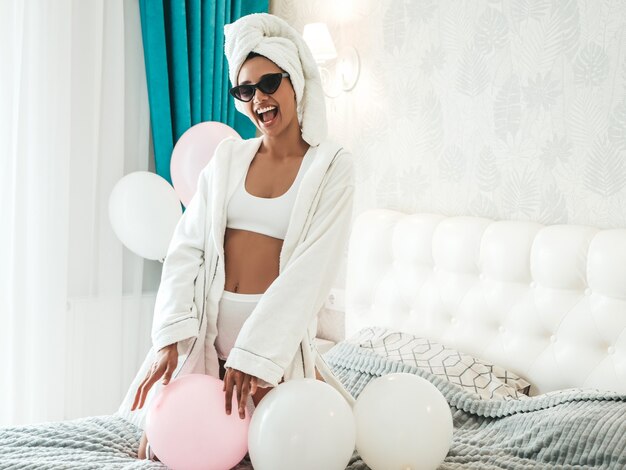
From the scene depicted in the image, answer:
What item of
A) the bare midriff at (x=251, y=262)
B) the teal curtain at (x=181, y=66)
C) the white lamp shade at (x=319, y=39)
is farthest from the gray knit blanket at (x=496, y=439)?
the white lamp shade at (x=319, y=39)

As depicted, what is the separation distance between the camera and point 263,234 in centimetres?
167

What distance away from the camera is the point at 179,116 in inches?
120

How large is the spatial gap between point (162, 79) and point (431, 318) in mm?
1575

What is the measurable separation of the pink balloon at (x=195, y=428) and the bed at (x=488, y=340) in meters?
0.15

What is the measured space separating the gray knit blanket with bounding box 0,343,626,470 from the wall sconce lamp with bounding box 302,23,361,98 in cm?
162

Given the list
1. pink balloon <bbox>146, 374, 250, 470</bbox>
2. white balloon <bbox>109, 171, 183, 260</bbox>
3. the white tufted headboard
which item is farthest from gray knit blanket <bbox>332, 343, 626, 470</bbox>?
white balloon <bbox>109, 171, 183, 260</bbox>

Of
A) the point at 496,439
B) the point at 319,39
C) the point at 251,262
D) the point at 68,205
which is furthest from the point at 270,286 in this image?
the point at 319,39

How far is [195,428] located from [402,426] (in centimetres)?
44

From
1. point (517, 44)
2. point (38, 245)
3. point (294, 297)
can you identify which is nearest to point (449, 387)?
point (294, 297)

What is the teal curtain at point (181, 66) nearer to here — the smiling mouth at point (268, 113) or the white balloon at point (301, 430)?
the smiling mouth at point (268, 113)

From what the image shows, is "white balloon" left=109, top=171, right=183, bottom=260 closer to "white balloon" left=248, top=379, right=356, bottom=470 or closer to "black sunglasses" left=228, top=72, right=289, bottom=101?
"black sunglasses" left=228, top=72, right=289, bottom=101

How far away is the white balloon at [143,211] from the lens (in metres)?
2.59

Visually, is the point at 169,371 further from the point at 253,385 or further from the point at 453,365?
the point at 453,365

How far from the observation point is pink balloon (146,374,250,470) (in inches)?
54.0
